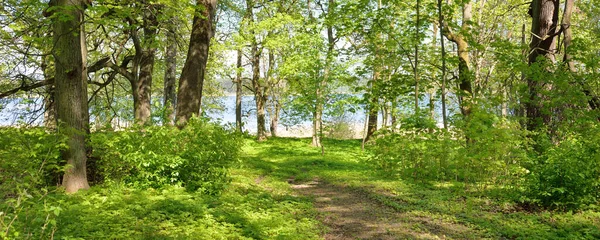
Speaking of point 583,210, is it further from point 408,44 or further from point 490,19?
point 490,19

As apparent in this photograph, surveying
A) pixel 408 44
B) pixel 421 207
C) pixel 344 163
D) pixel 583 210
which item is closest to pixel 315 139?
pixel 344 163

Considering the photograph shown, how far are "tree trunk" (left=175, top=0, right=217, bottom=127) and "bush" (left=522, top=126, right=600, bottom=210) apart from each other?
23.9 ft

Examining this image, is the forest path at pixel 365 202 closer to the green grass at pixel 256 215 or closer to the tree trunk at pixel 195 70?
the green grass at pixel 256 215

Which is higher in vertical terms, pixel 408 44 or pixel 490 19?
pixel 490 19

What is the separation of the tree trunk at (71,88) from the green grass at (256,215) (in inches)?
16.6

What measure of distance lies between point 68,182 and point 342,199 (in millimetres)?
4887

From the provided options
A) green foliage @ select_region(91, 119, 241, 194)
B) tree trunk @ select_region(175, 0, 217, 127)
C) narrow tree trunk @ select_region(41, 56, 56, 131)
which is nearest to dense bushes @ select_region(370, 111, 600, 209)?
green foliage @ select_region(91, 119, 241, 194)

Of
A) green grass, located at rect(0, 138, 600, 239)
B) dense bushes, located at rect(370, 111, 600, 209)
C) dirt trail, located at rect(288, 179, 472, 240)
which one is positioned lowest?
dirt trail, located at rect(288, 179, 472, 240)

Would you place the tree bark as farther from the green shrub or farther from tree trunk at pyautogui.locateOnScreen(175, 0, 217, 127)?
the green shrub

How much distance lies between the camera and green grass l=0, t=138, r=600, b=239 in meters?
4.55

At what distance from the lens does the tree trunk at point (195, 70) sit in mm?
9297

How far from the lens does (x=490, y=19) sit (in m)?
19.6

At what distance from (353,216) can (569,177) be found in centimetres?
340

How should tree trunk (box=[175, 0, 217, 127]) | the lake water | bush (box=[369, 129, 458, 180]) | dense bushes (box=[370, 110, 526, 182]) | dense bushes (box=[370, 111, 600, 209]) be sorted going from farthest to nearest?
the lake water → tree trunk (box=[175, 0, 217, 127]) → bush (box=[369, 129, 458, 180]) → dense bushes (box=[370, 110, 526, 182]) → dense bushes (box=[370, 111, 600, 209])
